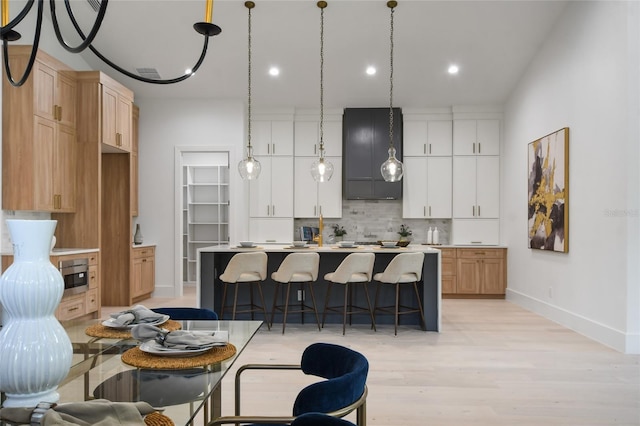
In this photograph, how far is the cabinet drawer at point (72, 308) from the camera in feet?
17.1

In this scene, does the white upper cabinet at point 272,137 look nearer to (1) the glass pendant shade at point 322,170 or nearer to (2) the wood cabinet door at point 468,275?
(1) the glass pendant shade at point 322,170

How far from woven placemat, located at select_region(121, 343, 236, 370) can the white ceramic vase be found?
1.18ft

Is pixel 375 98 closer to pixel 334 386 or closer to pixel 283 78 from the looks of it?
pixel 283 78

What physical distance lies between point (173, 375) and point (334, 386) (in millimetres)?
511

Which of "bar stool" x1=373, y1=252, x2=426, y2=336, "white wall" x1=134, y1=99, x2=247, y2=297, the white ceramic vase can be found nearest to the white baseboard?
"bar stool" x1=373, y1=252, x2=426, y2=336

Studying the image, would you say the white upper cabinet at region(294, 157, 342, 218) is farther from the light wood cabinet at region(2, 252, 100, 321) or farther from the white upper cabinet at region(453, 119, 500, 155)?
the light wood cabinet at region(2, 252, 100, 321)

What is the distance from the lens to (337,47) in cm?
677

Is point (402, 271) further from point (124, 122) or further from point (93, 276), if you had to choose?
point (124, 122)

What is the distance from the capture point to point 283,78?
294 inches

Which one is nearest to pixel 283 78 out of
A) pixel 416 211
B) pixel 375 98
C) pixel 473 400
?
pixel 375 98

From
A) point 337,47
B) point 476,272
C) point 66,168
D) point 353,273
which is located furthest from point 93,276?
point 476,272

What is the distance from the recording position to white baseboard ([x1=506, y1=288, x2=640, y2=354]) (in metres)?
4.48

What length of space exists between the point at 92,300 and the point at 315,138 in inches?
168

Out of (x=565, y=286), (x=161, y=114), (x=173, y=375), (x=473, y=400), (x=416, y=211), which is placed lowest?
(x=473, y=400)
